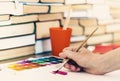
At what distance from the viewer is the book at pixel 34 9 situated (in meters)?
1.14

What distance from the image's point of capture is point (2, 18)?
1089 millimetres

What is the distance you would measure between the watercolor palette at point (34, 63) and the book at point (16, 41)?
11 centimetres

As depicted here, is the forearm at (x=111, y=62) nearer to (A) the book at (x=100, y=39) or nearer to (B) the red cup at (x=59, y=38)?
(B) the red cup at (x=59, y=38)

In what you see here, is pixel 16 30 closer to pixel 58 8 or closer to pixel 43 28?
pixel 43 28

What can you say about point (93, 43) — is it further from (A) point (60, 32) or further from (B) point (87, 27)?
(A) point (60, 32)

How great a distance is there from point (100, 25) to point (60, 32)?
439 millimetres

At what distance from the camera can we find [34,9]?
3.87 feet

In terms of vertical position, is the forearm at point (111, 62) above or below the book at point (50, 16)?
below

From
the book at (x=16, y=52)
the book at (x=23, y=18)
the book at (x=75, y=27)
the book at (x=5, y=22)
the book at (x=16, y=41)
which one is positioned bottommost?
the book at (x=16, y=52)

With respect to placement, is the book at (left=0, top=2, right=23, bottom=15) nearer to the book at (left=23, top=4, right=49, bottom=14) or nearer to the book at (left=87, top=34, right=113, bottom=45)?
the book at (left=23, top=4, right=49, bottom=14)

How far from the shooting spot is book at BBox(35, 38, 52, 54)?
4.08 feet

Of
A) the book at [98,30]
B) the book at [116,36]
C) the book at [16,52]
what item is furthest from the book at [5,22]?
the book at [116,36]

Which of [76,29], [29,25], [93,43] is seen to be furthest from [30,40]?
[93,43]

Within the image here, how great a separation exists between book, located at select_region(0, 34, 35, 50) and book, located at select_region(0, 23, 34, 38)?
18 mm
